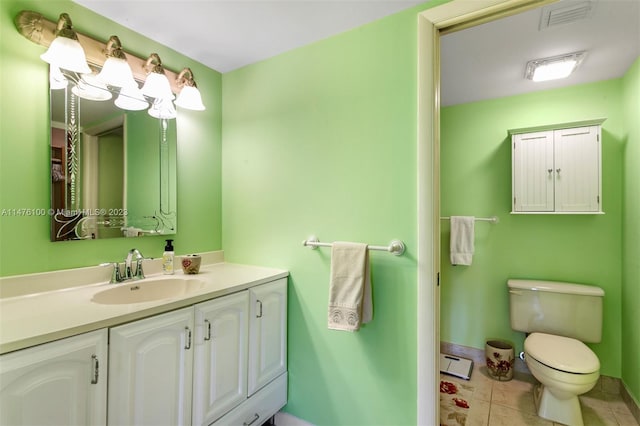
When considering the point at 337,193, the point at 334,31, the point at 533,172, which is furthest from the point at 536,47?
the point at 337,193

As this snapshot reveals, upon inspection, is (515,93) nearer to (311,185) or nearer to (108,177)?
(311,185)

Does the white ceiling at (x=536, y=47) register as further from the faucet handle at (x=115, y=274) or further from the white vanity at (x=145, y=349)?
the faucet handle at (x=115, y=274)

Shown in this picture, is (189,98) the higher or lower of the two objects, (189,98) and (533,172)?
the higher

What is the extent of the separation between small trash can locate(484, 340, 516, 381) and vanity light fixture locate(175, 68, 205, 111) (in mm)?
2759

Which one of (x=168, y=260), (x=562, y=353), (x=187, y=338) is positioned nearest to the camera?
(x=187, y=338)

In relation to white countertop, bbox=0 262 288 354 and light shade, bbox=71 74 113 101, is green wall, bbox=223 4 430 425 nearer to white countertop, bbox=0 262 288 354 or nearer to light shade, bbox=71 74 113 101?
white countertop, bbox=0 262 288 354

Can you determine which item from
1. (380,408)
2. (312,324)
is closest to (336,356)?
(312,324)

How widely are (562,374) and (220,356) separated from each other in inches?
74.7

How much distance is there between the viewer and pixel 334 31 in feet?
5.00

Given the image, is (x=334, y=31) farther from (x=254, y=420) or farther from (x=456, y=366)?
(x=456, y=366)

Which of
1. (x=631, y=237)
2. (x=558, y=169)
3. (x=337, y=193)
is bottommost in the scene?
(x=631, y=237)

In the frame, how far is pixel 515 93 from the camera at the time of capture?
2.28 metres

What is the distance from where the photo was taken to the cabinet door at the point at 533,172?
211 cm

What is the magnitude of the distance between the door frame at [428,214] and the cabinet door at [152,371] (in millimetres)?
1012
